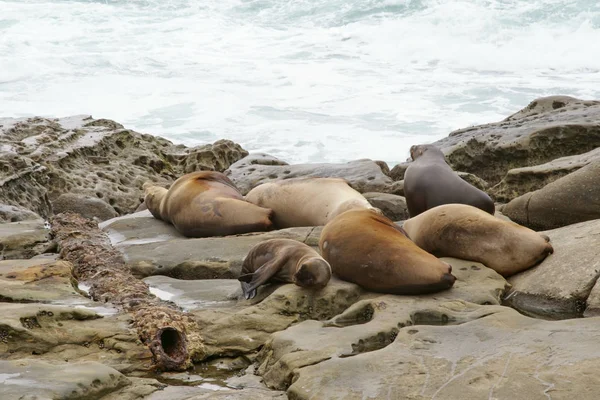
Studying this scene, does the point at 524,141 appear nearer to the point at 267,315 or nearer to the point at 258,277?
the point at 258,277

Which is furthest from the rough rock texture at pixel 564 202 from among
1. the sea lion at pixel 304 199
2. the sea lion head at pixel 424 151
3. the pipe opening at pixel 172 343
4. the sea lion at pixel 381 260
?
the pipe opening at pixel 172 343

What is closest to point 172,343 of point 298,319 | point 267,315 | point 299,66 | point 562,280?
point 267,315

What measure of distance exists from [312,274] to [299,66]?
66.6 ft

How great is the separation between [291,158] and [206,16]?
58.8 feet

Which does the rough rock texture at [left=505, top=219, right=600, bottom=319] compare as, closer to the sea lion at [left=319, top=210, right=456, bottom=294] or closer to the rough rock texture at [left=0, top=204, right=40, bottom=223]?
the sea lion at [left=319, top=210, right=456, bottom=294]

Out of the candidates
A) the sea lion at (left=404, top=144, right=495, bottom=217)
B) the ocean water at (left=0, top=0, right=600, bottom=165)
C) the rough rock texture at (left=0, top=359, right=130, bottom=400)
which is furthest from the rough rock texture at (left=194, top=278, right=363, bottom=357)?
the ocean water at (left=0, top=0, right=600, bottom=165)

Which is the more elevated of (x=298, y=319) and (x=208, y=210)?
(x=298, y=319)

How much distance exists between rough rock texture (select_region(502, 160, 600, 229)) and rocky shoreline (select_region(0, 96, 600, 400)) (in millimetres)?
11

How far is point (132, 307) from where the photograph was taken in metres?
4.97

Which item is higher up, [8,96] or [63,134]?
[63,134]

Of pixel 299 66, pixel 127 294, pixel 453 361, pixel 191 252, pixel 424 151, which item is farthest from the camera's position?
pixel 299 66

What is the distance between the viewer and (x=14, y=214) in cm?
809

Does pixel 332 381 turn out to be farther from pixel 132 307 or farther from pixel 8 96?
pixel 8 96

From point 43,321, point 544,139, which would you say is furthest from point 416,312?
point 544,139
